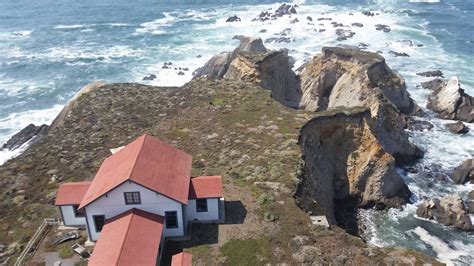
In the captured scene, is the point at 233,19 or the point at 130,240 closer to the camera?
the point at 130,240

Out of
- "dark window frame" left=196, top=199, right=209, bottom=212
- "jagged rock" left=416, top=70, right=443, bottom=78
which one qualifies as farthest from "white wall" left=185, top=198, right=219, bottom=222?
"jagged rock" left=416, top=70, right=443, bottom=78

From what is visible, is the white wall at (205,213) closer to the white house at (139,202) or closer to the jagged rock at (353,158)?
the white house at (139,202)

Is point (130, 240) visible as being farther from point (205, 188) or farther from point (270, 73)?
point (270, 73)

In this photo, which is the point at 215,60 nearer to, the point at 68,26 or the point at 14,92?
the point at 14,92

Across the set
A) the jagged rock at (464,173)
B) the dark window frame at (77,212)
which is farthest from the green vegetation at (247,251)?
the jagged rock at (464,173)

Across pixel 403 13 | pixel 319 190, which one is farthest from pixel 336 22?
pixel 319 190

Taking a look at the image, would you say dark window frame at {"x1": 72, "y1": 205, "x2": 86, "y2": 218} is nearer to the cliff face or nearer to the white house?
the white house

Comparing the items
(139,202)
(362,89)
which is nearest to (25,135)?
(139,202)
